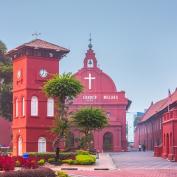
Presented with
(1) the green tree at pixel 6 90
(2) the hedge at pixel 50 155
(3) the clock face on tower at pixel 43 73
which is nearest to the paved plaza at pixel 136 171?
(2) the hedge at pixel 50 155

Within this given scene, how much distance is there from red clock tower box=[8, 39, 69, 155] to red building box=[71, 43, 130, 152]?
22.2m

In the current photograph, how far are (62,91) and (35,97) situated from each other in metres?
7.43

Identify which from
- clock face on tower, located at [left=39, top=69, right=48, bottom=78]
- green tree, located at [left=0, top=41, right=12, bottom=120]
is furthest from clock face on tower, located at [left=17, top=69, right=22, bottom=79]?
green tree, located at [left=0, top=41, right=12, bottom=120]

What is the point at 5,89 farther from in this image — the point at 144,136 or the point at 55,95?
the point at 144,136

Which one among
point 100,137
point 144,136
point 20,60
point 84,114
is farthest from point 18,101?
point 144,136

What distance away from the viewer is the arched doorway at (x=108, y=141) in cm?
7217

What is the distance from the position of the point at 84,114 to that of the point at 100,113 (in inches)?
61.1

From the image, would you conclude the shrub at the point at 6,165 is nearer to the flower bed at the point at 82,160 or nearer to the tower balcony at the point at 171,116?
the flower bed at the point at 82,160

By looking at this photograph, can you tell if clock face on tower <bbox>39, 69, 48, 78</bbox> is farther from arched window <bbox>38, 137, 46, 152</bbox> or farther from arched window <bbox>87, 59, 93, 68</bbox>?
arched window <bbox>87, 59, 93, 68</bbox>

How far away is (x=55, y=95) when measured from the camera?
42.8 m

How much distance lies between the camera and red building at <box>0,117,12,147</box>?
70.2m

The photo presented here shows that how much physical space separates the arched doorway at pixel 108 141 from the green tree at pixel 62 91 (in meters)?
29.4

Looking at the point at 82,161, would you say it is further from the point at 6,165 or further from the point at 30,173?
the point at 30,173

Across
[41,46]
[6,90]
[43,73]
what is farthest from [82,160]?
[6,90]
